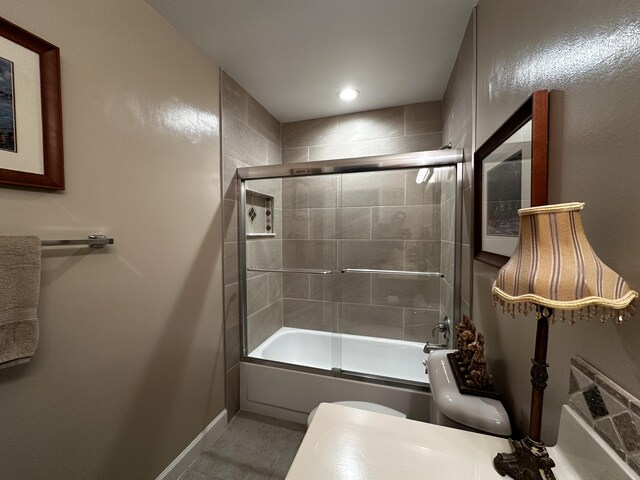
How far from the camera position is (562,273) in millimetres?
413

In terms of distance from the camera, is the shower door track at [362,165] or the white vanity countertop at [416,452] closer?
the white vanity countertop at [416,452]

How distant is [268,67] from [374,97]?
35.1 inches

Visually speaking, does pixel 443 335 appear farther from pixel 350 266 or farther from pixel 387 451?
pixel 387 451

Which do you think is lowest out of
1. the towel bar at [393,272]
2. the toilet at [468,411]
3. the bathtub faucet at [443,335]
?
the bathtub faucet at [443,335]

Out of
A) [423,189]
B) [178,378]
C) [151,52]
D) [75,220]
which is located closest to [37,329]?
[75,220]

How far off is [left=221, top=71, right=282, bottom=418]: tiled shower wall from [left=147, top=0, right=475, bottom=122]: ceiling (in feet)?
0.62

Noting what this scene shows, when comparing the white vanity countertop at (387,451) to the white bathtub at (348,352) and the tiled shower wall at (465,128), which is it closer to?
the tiled shower wall at (465,128)

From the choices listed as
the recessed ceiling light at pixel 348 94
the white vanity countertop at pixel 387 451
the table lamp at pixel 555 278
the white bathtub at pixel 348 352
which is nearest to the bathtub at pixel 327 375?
the white bathtub at pixel 348 352

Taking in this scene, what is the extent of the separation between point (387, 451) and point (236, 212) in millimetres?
1695

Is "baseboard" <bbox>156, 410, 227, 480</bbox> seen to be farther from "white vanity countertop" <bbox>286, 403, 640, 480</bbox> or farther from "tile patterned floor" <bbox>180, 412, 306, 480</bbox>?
"white vanity countertop" <bbox>286, 403, 640, 480</bbox>

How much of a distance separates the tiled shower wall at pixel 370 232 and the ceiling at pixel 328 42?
325mm

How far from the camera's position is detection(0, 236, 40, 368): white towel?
0.74m

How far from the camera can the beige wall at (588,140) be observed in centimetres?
45

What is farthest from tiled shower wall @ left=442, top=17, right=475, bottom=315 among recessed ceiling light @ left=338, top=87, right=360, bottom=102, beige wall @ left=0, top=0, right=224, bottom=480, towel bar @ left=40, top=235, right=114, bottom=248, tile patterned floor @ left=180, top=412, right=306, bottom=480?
towel bar @ left=40, top=235, right=114, bottom=248
